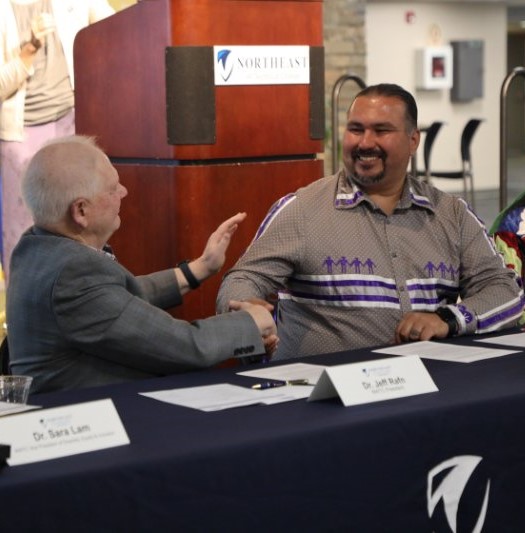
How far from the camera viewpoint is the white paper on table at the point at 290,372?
2332 mm

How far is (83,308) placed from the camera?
2365mm

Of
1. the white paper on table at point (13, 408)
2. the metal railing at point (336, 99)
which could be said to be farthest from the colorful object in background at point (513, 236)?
the white paper on table at point (13, 408)

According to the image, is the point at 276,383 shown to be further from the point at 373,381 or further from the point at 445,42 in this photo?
the point at 445,42

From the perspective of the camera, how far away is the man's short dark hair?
3.30m

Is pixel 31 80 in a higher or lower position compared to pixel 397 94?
higher

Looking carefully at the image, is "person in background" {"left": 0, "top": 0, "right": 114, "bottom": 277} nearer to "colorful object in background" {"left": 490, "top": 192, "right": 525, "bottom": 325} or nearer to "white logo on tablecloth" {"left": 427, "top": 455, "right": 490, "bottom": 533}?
"colorful object in background" {"left": 490, "top": 192, "right": 525, "bottom": 325}

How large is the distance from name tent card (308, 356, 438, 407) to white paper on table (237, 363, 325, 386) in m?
0.20

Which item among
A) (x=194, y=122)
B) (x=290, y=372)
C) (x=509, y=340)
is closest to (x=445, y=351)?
(x=509, y=340)

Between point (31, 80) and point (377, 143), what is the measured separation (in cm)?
366

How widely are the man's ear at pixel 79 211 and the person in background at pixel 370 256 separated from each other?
2.13 feet

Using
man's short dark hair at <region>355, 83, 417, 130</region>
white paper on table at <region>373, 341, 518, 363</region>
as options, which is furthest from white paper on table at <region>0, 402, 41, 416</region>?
man's short dark hair at <region>355, 83, 417, 130</region>

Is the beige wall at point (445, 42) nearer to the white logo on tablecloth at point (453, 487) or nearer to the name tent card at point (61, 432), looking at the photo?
the white logo on tablecloth at point (453, 487)

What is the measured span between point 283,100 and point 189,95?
0.37m

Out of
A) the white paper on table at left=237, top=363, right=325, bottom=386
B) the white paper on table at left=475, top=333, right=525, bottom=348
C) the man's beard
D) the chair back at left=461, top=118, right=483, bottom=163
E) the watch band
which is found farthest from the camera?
the chair back at left=461, top=118, right=483, bottom=163
